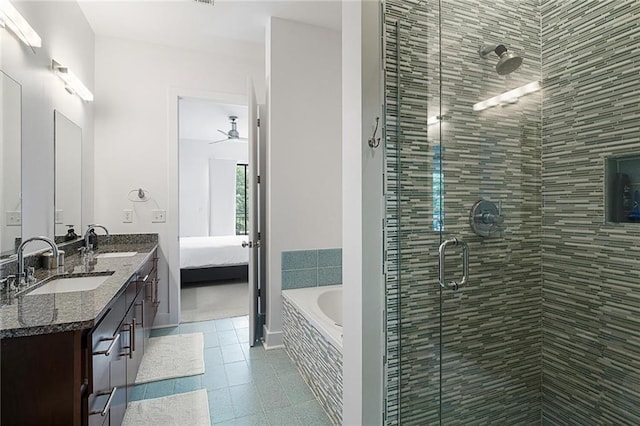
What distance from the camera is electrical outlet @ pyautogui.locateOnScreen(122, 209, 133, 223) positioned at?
3.31 m

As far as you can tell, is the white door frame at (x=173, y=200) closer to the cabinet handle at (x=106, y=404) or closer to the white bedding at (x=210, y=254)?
the white bedding at (x=210, y=254)

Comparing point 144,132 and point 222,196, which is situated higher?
point 144,132

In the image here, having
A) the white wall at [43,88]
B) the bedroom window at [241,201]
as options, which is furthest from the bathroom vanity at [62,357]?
the bedroom window at [241,201]

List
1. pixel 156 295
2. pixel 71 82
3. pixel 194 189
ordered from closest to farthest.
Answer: pixel 71 82
pixel 156 295
pixel 194 189

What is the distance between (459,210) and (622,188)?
803mm

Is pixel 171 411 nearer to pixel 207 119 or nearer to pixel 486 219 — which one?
pixel 486 219

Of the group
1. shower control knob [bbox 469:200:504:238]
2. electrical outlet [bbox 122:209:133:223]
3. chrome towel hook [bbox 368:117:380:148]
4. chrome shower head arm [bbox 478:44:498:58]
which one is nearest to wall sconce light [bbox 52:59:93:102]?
electrical outlet [bbox 122:209:133:223]

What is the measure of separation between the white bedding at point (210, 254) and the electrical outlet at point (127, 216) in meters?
1.52

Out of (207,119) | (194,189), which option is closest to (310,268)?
(207,119)

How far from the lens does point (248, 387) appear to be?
2.26 m

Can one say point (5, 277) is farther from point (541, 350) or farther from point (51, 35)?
point (541, 350)

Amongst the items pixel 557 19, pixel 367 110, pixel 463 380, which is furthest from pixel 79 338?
pixel 557 19

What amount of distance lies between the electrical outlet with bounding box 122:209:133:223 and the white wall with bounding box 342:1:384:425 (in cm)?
277

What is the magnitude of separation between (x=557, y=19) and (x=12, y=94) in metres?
2.99
